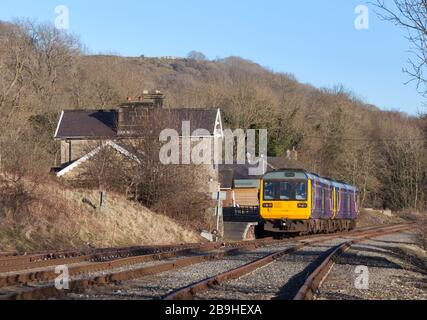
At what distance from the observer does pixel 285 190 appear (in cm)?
3228

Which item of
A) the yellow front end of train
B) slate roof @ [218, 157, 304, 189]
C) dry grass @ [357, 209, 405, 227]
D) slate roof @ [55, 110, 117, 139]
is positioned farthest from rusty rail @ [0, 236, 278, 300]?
dry grass @ [357, 209, 405, 227]

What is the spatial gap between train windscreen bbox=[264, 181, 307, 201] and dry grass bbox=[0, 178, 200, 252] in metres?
3.99

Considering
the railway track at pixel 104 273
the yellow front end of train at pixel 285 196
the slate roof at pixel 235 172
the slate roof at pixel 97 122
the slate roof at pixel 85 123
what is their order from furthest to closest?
the slate roof at pixel 235 172 < the slate roof at pixel 85 123 < the slate roof at pixel 97 122 < the yellow front end of train at pixel 285 196 < the railway track at pixel 104 273

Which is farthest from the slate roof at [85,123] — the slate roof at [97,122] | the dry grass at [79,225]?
the dry grass at [79,225]

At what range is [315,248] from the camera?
2486cm

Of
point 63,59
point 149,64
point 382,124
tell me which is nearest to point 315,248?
point 63,59

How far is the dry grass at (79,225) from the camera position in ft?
74.1

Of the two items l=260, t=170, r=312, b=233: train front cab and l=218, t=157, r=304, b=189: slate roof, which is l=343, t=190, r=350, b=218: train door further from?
l=260, t=170, r=312, b=233: train front cab

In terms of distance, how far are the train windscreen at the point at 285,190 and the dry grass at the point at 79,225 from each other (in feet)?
13.1

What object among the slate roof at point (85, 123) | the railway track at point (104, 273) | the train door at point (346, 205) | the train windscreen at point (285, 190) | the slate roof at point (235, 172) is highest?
the slate roof at point (85, 123)

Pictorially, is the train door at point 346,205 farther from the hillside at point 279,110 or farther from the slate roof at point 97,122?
the hillside at point 279,110

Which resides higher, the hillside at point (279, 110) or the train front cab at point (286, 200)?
the hillside at point (279, 110)
